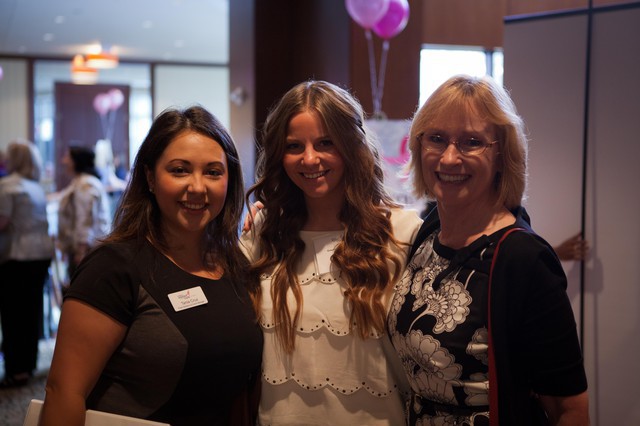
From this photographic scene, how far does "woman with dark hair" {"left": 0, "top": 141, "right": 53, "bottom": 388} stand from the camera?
5.48 m

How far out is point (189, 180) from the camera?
1904 mm

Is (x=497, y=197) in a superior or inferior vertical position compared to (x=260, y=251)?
superior

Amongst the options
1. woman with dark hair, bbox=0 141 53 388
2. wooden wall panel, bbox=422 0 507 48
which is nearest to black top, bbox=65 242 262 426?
woman with dark hair, bbox=0 141 53 388

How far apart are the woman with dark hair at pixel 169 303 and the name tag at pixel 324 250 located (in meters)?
0.21

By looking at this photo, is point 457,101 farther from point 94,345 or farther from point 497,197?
point 94,345

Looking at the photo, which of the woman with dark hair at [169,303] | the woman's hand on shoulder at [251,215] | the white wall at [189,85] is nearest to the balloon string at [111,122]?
the white wall at [189,85]

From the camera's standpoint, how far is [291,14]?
25.7 ft

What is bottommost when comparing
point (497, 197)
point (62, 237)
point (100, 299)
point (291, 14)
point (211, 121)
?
point (62, 237)

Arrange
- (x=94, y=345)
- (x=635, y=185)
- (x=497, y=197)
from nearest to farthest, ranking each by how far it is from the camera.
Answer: (x=94, y=345) → (x=497, y=197) → (x=635, y=185)

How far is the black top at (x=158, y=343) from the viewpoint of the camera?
1.75 m

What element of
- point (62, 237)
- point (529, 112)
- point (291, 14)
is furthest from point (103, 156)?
point (529, 112)

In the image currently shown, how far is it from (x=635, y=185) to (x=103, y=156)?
569 inches

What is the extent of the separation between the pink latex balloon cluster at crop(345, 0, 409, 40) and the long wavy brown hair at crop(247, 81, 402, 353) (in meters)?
3.37

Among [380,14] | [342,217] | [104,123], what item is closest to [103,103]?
[104,123]
